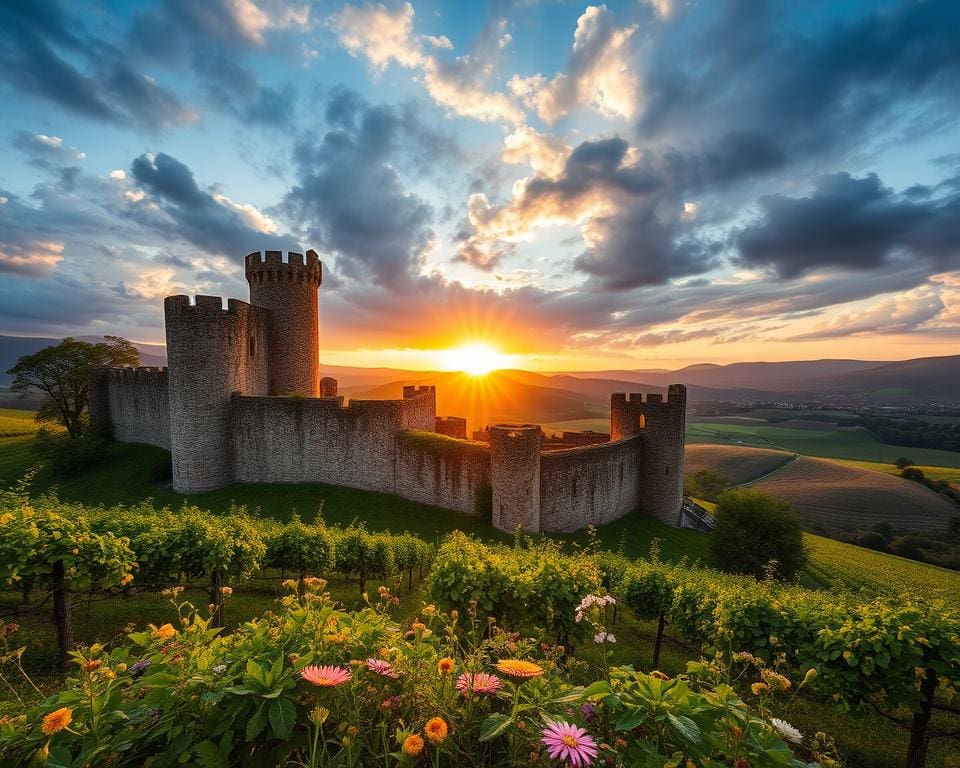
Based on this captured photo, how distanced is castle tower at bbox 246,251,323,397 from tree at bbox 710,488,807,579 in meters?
29.7

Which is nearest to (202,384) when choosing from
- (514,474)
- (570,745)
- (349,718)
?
(514,474)

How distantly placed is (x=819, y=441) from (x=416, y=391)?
370 feet

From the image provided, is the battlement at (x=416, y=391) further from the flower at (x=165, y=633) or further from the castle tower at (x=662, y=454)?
the flower at (x=165, y=633)

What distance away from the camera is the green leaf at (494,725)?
196cm

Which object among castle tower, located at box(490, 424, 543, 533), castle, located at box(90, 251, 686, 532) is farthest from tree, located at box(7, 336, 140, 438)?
castle tower, located at box(490, 424, 543, 533)

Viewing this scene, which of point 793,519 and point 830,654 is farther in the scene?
point 793,519

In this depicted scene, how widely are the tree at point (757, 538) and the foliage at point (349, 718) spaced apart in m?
26.7

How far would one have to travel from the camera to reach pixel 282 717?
2094mm

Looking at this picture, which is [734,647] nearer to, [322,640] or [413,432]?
[322,640]

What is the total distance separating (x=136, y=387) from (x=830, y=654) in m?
41.8

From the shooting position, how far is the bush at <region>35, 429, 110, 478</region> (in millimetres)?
30062

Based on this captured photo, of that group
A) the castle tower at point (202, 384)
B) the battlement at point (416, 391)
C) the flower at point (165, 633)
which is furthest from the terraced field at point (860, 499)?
the flower at point (165, 633)

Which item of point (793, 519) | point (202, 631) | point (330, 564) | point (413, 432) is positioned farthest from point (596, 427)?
point (202, 631)

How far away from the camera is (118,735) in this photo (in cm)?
200
